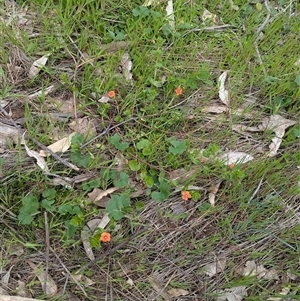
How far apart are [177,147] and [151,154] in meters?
0.14

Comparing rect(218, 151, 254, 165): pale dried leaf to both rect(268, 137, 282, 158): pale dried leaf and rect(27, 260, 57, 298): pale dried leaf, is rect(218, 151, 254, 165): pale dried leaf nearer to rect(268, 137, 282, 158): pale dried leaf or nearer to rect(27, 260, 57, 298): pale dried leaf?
rect(268, 137, 282, 158): pale dried leaf

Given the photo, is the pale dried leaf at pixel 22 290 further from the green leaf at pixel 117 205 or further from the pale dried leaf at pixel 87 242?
the green leaf at pixel 117 205

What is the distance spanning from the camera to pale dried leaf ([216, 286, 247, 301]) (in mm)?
2205

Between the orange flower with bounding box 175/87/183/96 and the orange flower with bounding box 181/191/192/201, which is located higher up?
the orange flower with bounding box 175/87/183/96

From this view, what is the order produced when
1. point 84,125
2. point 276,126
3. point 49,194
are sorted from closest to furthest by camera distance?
point 49,194
point 84,125
point 276,126

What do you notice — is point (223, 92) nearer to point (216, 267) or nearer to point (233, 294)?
point (216, 267)

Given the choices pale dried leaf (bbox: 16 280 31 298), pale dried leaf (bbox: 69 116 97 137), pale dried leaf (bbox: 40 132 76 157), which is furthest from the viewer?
pale dried leaf (bbox: 69 116 97 137)

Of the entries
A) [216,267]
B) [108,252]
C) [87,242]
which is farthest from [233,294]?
[87,242]

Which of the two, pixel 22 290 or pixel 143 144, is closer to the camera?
pixel 22 290

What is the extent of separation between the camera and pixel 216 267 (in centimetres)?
224

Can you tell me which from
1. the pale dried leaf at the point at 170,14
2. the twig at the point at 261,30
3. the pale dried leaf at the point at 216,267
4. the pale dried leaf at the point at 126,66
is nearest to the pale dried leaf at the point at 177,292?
the pale dried leaf at the point at 216,267

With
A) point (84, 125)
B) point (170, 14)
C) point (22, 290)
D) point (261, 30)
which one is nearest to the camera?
point (22, 290)

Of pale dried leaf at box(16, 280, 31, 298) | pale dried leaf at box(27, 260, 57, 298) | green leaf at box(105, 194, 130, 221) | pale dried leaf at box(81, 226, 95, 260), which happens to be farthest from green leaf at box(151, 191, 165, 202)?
pale dried leaf at box(16, 280, 31, 298)

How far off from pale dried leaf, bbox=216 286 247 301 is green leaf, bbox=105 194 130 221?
1.97ft
